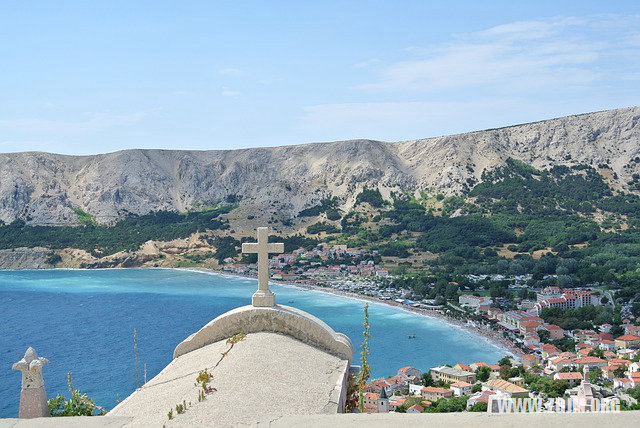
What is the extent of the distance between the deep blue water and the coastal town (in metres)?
2.85

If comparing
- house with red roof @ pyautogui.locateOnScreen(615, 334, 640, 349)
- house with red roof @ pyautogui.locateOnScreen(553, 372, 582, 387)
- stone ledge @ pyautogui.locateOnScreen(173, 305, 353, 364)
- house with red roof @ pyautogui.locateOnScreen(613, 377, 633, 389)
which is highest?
stone ledge @ pyautogui.locateOnScreen(173, 305, 353, 364)

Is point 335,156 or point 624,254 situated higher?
point 335,156

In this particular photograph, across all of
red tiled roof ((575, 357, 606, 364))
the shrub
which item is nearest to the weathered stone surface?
the shrub

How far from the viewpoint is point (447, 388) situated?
3284cm

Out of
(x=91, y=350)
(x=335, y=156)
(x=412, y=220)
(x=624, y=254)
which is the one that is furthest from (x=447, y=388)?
(x=335, y=156)

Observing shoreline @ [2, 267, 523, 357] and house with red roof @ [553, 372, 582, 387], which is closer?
house with red roof @ [553, 372, 582, 387]

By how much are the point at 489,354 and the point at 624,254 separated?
1365 inches

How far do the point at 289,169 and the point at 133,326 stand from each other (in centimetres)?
7031

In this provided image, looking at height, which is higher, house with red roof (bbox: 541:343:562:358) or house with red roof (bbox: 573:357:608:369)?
house with red roof (bbox: 573:357:608:369)

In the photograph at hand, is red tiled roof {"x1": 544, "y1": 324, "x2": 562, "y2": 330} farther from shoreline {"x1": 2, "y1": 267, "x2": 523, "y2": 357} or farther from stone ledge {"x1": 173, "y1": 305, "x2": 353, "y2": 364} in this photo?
stone ledge {"x1": 173, "y1": 305, "x2": 353, "y2": 364}

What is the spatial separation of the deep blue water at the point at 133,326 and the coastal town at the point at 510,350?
112 inches

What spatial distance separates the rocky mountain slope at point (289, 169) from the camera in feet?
356

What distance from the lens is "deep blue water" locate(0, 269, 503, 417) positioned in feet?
129

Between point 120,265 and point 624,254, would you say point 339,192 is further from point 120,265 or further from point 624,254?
point 624,254
